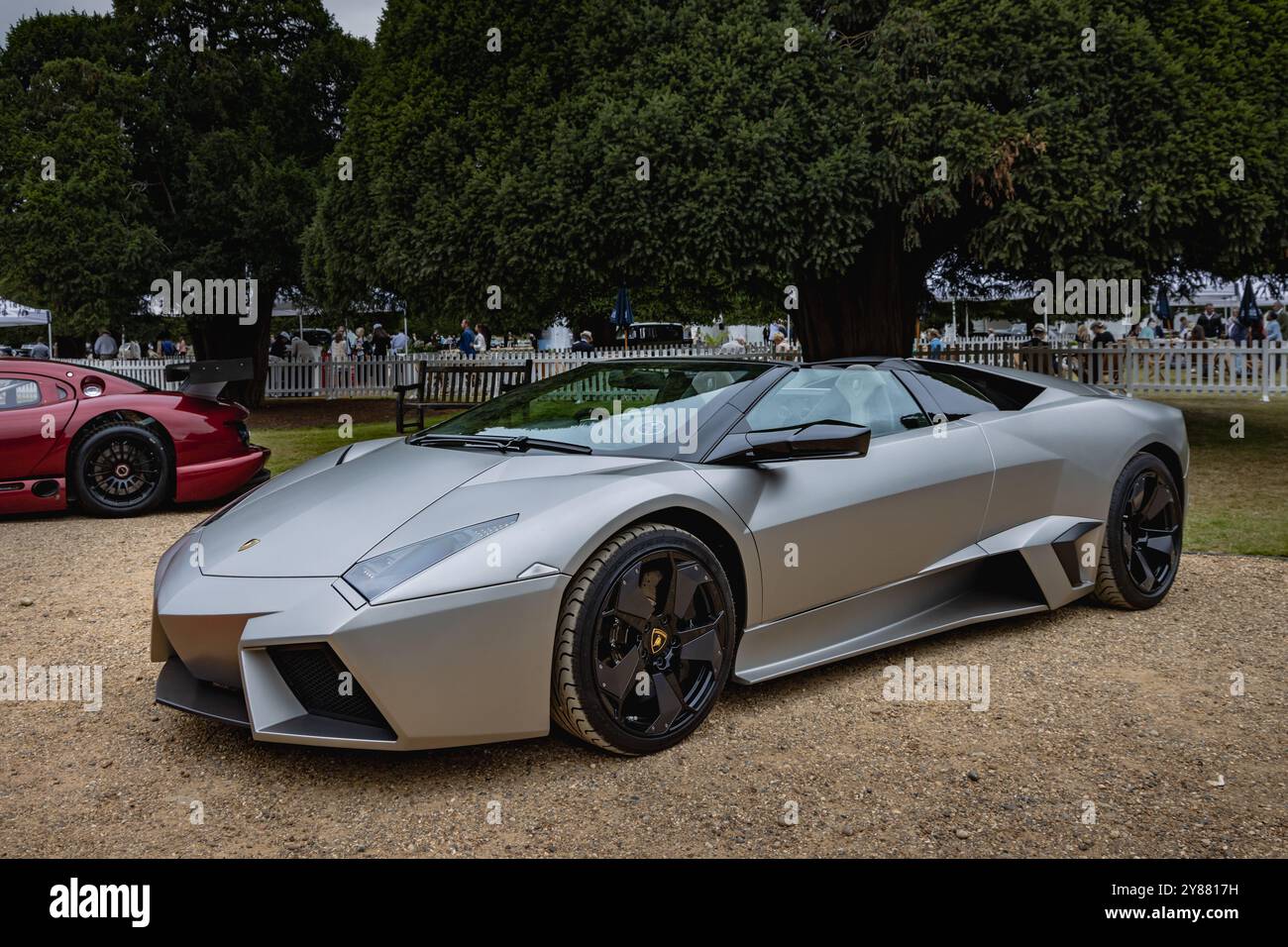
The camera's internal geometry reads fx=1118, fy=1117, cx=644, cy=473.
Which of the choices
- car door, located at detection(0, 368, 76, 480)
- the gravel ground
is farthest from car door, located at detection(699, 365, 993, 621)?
car door, located at detection(0, 368, 76, 480)

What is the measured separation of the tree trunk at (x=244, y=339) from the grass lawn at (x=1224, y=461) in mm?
1774

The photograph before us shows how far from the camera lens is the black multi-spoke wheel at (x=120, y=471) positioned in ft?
27.8

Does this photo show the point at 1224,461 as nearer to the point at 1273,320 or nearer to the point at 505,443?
the point at 505,443

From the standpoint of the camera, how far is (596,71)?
13547 mm

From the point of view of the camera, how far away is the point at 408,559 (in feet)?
10.7

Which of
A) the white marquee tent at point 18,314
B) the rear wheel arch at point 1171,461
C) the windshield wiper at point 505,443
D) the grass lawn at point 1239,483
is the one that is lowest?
the grass lawn at point 1239,483

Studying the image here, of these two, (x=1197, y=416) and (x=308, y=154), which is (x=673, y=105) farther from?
(x=308, y=154)

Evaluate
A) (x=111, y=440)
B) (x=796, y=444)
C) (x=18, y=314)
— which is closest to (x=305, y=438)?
(x=111, y=440)

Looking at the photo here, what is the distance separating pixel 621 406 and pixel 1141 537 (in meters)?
2.81

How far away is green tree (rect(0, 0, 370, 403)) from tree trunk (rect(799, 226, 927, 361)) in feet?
35.7

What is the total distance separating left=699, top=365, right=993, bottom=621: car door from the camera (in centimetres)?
393

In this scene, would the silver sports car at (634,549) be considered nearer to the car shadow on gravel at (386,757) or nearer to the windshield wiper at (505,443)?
the windshield wiper at (505,443)

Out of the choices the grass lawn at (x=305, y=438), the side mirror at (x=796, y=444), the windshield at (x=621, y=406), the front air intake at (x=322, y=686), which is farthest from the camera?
the grass lawn at (x=305, y=438)

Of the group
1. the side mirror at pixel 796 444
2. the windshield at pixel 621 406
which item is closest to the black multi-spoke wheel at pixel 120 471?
the windshield at pixel 621 406
